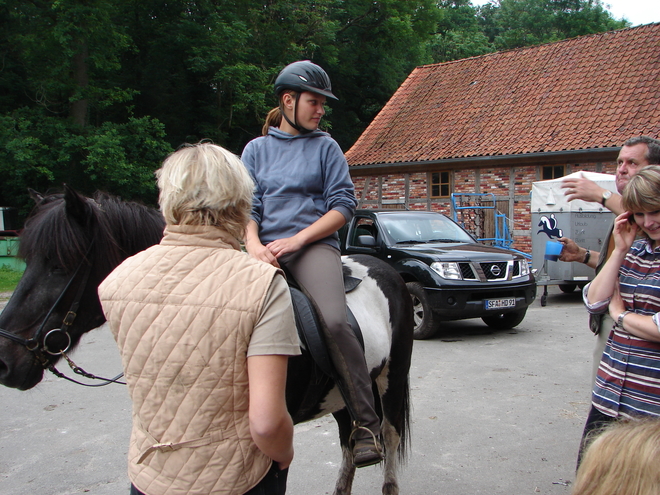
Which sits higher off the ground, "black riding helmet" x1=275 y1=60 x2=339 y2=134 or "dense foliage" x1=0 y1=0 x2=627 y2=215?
"dense foliage" x1=0 y1=0 x2=627 y2=215

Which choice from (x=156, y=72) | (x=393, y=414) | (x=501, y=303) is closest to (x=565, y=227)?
(x=501, y=303)

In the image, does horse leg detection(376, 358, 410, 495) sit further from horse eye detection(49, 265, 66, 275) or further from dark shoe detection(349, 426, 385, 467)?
horse eye detection(49, 265, 66, 275)

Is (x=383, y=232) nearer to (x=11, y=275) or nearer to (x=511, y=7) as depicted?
(x=11, y=275)

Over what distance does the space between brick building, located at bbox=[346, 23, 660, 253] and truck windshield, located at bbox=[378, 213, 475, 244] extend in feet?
26.3

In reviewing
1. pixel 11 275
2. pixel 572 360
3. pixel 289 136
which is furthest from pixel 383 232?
pixel 11 275

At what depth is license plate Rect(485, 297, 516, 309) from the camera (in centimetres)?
822

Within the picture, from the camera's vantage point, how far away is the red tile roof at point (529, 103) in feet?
57.4

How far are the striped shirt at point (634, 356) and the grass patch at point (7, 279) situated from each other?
13933mm

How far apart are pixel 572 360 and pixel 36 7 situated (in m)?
22.2

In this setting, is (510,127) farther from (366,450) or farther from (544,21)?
(544,21)

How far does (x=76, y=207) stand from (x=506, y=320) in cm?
776

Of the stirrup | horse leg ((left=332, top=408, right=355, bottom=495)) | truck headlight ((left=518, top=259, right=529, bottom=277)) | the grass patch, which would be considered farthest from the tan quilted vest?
the grass patch

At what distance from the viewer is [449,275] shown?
27.0 ft

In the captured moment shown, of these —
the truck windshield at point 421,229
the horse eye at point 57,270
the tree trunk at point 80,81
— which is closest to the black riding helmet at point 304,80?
the horse eye at point 57,270
